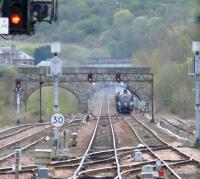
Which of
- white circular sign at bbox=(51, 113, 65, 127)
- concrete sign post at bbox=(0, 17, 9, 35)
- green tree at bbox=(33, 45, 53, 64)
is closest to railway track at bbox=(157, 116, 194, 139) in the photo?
white circular sign at bbox=(51, 113, 65, 127)

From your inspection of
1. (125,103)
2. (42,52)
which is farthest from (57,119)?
(42,52)

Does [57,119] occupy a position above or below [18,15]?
below

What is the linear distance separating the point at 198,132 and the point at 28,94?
6011 cm

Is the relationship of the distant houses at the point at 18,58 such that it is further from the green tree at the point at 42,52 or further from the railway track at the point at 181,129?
the railway track at the point at 181,129

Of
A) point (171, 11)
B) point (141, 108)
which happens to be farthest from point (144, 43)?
point (141, 108)

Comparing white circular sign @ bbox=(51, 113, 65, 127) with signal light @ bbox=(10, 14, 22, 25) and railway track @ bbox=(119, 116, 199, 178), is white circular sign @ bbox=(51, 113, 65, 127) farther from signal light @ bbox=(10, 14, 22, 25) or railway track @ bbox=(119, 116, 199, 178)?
signal light @ bbox=(10, 14, 22, 25)

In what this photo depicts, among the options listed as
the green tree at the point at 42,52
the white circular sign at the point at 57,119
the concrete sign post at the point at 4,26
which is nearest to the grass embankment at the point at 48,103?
the green tree at the point at 42,52

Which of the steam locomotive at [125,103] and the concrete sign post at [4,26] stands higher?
the concrete sign post at [4,26]

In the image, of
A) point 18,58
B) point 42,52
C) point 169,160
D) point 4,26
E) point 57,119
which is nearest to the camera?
point 4,26

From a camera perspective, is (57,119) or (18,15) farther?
(57,119)

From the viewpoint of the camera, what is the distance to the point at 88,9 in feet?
583

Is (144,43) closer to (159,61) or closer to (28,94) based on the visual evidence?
(159,61)

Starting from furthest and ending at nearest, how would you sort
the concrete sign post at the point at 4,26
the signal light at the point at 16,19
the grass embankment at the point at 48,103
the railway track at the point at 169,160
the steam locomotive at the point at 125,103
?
the grass embankment at the point at 48,103, the steam locomotive at the point at 125,103, the railway track at the point at 169,160, the signal light at the point at 16,19, the concrete sign post at the point at 4,26

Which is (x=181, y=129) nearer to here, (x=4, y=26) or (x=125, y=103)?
(x=125, y=103)
